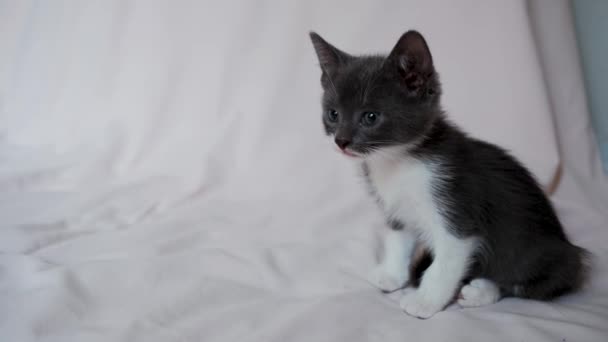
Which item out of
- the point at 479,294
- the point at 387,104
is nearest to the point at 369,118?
the point at 387,104

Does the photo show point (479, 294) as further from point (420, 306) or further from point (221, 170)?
point (221, 170)

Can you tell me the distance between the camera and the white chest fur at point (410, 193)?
1.38m

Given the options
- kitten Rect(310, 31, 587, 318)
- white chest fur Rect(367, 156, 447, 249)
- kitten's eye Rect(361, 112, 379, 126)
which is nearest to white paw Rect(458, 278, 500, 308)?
kitten Rect(310, 31, 587, 318)

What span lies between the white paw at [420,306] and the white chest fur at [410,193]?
0.55ft

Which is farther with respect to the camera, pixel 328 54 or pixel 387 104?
pixel 328 54

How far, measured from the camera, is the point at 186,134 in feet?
8.53

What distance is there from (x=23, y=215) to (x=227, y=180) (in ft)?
2.99

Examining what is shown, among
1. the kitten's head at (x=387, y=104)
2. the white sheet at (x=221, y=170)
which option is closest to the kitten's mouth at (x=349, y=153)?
the kitten's head at (x=387, y=104)

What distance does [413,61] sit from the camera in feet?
4.23

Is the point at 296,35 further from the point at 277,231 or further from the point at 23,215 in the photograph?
the point at 23,215

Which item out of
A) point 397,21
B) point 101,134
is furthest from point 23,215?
point 397,21

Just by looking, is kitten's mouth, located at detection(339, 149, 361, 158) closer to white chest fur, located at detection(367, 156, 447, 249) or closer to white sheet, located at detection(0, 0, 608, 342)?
white chest fur, located at detection(367, 156, 447, 249)

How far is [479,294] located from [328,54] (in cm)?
86

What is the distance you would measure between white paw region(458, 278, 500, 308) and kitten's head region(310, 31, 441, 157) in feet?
1.59
